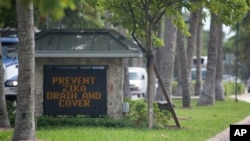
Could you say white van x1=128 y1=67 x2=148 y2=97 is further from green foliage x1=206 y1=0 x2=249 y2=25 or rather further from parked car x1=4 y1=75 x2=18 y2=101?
green foliage x1=206 y1=0 x2=249 y2=25

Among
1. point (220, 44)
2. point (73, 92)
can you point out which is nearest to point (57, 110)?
point (73, 92)

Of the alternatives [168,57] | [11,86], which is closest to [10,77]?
[11,86]

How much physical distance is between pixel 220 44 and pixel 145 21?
17298mm

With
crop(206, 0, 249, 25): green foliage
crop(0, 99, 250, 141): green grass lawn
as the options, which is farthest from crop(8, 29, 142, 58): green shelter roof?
crop(206, 0, 249, 25): green foliage

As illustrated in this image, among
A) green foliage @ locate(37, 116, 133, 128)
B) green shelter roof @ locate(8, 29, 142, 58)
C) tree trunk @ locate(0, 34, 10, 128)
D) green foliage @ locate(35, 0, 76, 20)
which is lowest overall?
green foliage @ locate(37, 116, 133, 128)

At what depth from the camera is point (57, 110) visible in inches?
648

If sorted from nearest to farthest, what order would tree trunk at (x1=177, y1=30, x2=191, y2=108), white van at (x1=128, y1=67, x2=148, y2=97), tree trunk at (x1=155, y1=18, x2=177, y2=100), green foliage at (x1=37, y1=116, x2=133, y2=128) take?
green foliage at (x1=37, y1=116, x2=133, y2=128) → tree trunk at (x1=155, y1=18, x2=177, y2=100) → tree trunk at (x1=177, y1=30, x2=191, y2=108) → white van at (x1=128, y1=67, x2=148, y2=97)

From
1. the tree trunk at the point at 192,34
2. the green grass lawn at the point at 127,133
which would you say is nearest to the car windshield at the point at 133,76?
the tree trunk at the point at 192,34

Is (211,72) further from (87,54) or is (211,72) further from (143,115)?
(87,54)

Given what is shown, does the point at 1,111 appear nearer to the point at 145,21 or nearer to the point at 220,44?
the point at 145,21

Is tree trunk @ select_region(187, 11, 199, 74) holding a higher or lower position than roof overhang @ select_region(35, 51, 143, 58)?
higher

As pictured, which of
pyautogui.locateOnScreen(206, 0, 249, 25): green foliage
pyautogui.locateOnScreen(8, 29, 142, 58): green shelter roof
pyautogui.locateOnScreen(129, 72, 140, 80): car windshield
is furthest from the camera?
pyautogui.locateOnScreen(129, 72, 140, 80): car windshield

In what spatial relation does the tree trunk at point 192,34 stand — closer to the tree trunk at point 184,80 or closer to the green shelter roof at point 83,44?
the tree trunk at point 184,80

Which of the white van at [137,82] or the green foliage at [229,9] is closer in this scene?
the green foliage at [229,9]
